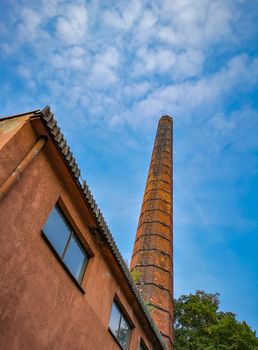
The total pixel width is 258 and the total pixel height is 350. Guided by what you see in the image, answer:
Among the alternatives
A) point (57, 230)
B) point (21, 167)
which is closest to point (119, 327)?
point (57, 230)

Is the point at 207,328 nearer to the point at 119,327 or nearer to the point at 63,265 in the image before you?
the point at 119,327

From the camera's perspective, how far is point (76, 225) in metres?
5.98

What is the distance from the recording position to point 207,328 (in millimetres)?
19469

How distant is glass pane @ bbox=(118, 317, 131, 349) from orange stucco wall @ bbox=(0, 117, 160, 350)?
1127mm

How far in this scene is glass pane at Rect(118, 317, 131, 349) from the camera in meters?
7.45

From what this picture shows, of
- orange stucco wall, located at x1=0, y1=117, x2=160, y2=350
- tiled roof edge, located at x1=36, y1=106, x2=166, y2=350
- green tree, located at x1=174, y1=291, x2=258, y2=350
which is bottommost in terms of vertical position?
orange stucco wall, located at x1=0, y1=117, x2=160, y2=350

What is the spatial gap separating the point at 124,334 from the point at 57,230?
12.9 feet

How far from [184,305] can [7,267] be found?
20909 millimetres

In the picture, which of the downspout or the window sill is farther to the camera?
the window sill

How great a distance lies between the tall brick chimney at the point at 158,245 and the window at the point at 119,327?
4.75 m

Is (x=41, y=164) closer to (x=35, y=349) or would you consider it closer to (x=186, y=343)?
(x=35, y=349)

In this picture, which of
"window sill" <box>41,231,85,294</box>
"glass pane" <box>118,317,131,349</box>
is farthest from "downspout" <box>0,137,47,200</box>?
"glass pane" <box>118,317,131,349</box>

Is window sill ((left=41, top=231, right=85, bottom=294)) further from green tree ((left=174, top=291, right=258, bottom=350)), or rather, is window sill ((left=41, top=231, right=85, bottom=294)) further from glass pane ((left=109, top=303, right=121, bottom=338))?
green tree ((left=174, top=291, right=258, bottom=350))

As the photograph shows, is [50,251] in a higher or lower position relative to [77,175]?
lower
